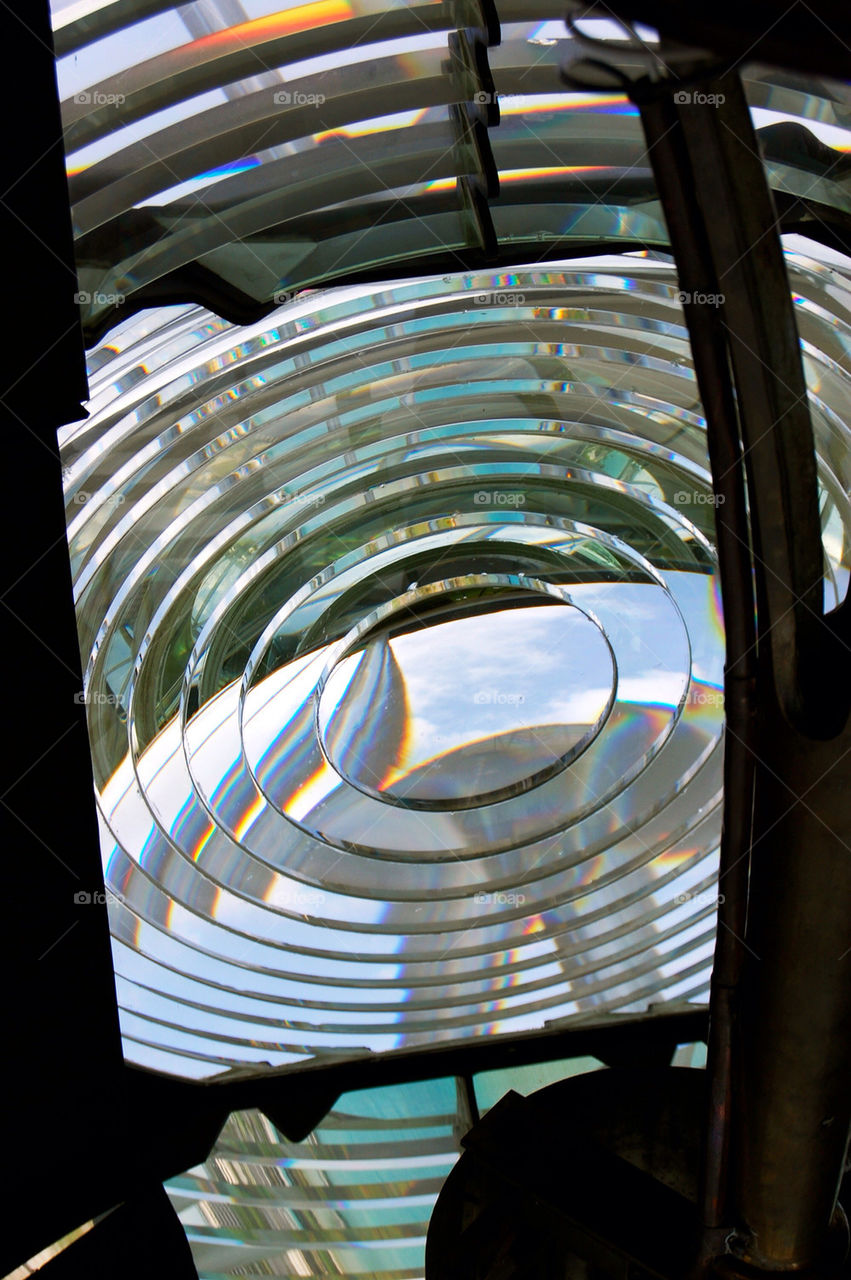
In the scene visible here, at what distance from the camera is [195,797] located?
8930mm

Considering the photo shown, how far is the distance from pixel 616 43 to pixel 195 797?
661cm

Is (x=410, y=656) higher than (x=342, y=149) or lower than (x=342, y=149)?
lower

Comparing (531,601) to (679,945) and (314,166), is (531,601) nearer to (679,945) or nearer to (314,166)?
(679,945)

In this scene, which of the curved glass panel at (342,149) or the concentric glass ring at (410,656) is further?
the concentric glass ring at (410,656)

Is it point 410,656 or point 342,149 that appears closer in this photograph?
point 342,149

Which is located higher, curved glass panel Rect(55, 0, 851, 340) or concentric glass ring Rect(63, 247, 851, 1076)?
curved glass panel Rect(55, 0, 851, 340)

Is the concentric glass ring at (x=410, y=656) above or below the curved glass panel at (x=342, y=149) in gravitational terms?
below

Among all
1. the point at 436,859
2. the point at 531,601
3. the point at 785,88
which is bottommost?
the point at 436,859

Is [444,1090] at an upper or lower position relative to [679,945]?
lower

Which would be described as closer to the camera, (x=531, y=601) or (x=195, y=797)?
(x=195, y=797)

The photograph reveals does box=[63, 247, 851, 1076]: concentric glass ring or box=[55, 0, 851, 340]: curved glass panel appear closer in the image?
box=[55, 0, 851, 340]: curved glass panel

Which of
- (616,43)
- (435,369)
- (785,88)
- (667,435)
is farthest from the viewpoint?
(667,435)

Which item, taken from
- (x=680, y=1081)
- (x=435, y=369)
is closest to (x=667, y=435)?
(x=435, y=369)

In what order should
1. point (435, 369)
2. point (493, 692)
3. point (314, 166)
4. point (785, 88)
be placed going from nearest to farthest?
point (785, 88) → point (314, 166) → point (435, 369) → point (493, 692)
